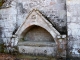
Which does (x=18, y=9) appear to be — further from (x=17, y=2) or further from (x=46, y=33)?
(x=46, y=33)

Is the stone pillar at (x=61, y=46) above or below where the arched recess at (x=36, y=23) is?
below

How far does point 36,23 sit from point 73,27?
4.65 ft

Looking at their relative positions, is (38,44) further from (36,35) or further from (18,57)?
(18,57)

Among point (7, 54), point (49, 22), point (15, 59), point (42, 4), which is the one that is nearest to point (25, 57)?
point (15, 59)

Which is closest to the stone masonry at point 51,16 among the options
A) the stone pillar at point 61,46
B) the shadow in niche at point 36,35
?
the stone pillar at point 61,46

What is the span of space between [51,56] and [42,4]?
198cm

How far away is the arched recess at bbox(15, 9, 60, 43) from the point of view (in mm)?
5961

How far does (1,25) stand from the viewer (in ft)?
22.9

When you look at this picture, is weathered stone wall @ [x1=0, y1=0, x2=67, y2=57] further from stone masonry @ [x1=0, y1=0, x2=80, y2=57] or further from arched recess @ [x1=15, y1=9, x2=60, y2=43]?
arched recess @ [x1=15, y1=9, x2=60, y2=43]

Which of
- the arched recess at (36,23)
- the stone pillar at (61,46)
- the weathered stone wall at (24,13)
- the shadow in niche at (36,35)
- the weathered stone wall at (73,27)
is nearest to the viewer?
the weathered stone wall at (73,27)

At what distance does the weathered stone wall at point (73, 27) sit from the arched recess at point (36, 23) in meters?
0.51

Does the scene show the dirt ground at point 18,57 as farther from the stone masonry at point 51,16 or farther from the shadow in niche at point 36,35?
the shadow in niche at point 36,35

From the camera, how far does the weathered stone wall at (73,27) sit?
5547 millimetres

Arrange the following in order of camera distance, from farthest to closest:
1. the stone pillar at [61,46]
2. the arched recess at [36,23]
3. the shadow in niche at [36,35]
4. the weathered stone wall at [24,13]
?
the shadow in niche at [36,35] < the weathered stone wall at [24,13] < the arched recess at [36,23] < the stone pillar at [61,46]
